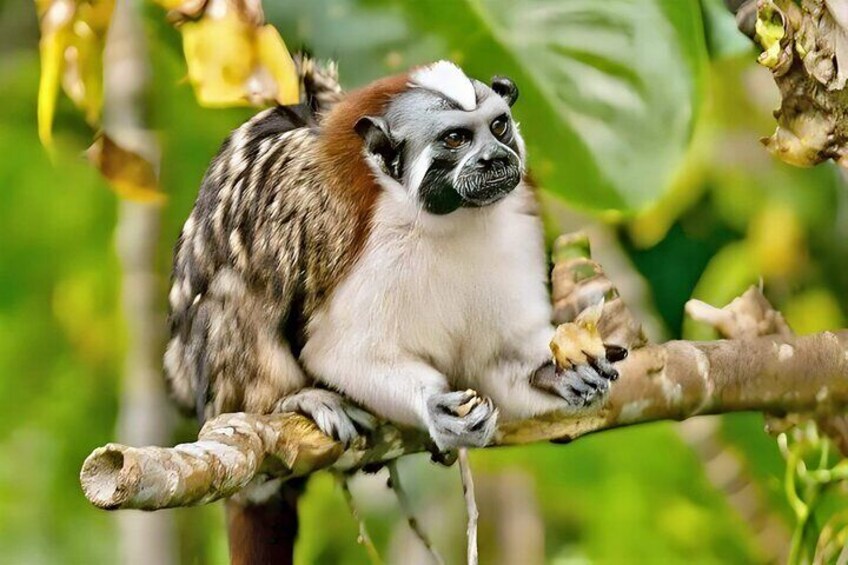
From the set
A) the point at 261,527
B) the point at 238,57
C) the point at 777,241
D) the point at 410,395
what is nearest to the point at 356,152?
the point at 410,395

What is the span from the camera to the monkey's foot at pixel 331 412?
1809 mm

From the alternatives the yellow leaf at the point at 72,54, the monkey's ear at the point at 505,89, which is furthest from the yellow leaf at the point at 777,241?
the yellow leaf at the point at 72,54

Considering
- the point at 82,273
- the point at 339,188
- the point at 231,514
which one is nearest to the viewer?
the point at 339,188

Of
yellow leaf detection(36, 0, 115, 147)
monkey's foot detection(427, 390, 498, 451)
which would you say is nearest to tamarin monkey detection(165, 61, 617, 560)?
monkey's foot detection(427, 390, 498, 451)

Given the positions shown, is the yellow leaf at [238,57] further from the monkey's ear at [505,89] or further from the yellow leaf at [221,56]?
the monkey's ear at [505,89]

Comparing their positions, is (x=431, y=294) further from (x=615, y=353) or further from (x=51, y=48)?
(x=51, y=48)

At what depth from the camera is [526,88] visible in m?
2.33

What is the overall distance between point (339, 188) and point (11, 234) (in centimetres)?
81

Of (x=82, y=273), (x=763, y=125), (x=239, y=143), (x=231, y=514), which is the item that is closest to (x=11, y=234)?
(x=82, y=273)

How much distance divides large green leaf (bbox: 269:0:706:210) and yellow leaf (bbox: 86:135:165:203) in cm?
40

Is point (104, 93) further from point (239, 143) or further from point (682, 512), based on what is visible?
point (682, 512)

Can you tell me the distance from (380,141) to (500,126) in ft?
0.61

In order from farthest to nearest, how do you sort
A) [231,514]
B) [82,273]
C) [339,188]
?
[82,273] < [231,514] < [339,188]

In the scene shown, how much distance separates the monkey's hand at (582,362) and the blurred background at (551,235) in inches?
19.4
